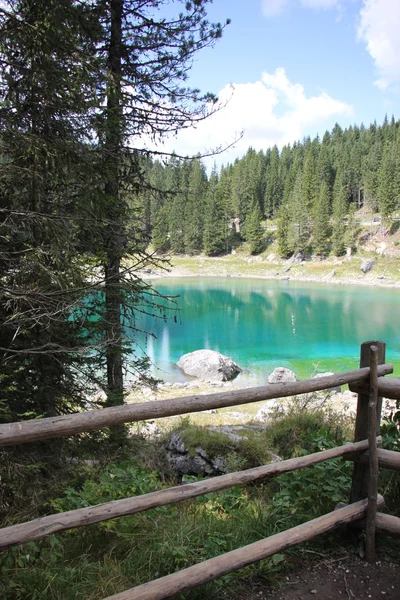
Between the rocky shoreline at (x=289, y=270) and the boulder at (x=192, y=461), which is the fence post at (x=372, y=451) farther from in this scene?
the rocky shoreline at (x=289, y=270)

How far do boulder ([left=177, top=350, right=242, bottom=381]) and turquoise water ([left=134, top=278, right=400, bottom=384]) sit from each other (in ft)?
1.84

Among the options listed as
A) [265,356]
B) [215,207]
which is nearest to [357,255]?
[215,207]

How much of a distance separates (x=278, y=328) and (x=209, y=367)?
14619mm

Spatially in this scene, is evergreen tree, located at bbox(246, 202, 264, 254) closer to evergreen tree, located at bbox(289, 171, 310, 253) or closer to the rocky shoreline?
the rocky shoreline

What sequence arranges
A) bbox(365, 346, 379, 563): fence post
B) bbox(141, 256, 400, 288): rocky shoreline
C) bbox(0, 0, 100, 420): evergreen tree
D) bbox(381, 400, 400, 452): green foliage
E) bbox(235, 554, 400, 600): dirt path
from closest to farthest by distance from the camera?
bbox(235, 554, 400, 600): dirt path
bbox(365, 346, 379, 563): fence post
bbox(381, 400, 400, 452): green foliage
bbox(0, 0, 100, 420): evergreen tree
bbox(141, 256, 400, 288): rocky shoreline

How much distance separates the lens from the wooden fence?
2.15 meters

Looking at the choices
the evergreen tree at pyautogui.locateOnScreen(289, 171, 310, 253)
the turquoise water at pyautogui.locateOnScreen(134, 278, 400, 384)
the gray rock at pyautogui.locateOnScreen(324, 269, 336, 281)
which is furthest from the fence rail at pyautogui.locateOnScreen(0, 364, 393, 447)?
the evergreen tree at pyautogui.locateOnScreen(289, 171, 310, 253)

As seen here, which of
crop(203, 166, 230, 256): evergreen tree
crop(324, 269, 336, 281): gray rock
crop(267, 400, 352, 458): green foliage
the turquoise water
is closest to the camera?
crop(267, 400, 352, 458): green foliage

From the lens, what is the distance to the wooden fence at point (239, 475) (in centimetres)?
215

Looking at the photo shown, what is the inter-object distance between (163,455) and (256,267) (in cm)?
6474

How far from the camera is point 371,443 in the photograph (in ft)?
10.4

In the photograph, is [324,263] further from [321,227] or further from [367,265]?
[367,265]

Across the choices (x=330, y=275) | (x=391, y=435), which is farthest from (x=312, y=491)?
(x=330, y=275)

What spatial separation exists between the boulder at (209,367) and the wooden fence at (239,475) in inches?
638
